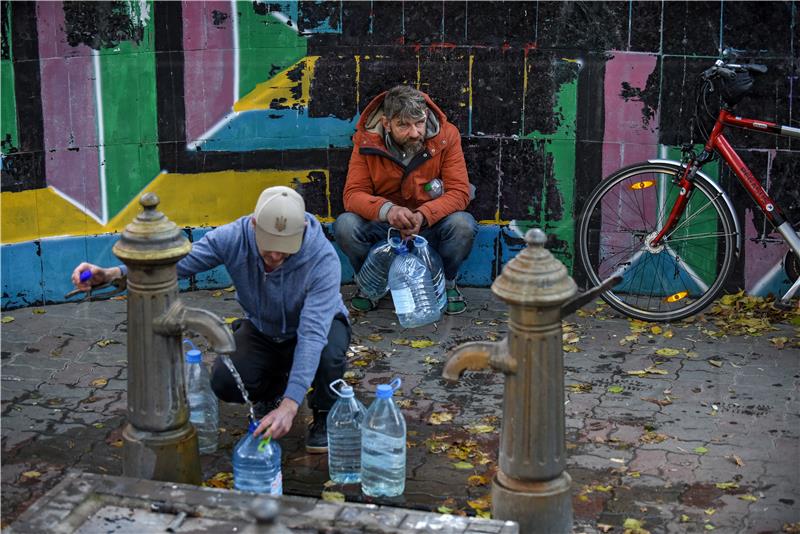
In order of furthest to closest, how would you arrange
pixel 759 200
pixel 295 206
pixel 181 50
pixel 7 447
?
pixel 181 50 < pixel 759 200 < pixel 7 447 < pixel 295 206

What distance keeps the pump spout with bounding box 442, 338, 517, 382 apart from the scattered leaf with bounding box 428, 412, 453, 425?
152cm

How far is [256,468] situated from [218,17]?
3.81m

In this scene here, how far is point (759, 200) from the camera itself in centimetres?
733

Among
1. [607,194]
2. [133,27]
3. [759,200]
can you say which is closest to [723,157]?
[759,200]

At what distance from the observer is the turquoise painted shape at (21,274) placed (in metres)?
7.68

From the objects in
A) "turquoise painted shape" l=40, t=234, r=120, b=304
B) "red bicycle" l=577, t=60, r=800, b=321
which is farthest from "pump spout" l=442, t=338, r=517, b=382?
"turquoise painted shape" l=40, t=234, r=120, b=304

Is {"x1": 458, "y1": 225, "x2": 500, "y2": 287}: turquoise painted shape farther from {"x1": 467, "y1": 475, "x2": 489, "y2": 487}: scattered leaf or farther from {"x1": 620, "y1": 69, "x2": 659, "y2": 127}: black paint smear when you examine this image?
{"x1": 467, "y1": 475, "x2": 489, "y2": 487}: scattered leaf

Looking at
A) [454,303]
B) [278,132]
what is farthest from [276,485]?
[278,132]

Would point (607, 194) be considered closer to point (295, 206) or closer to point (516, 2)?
point (516, 2)

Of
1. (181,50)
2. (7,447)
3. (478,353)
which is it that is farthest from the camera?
(181,50)

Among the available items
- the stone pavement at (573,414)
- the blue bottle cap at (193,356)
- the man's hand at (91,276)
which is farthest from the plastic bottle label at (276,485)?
the man's hand at (91,276)

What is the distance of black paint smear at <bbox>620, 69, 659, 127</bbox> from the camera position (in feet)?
25.6

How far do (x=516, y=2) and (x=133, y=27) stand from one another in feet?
8.38

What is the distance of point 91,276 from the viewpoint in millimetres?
4879
